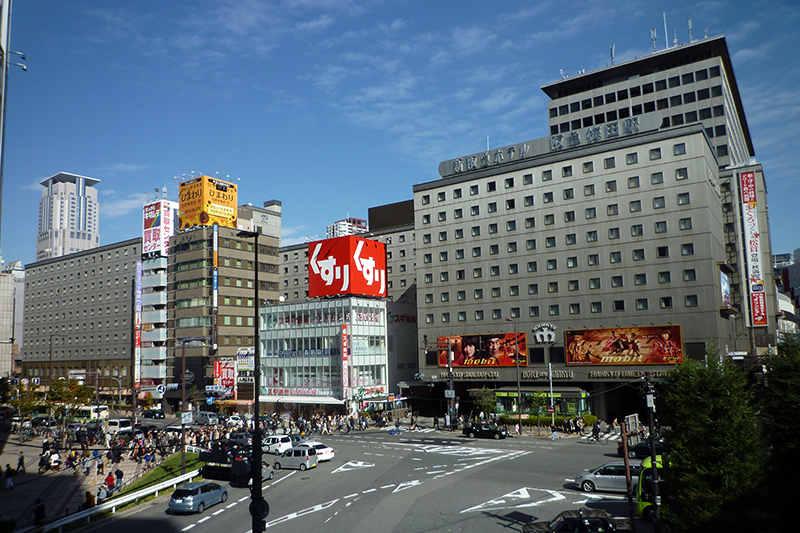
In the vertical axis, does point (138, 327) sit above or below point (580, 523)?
above

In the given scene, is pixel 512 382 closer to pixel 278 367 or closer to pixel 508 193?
pixel 508 193

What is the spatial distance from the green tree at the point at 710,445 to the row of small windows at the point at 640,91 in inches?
3156

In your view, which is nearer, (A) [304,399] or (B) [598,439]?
(B) [598,439]

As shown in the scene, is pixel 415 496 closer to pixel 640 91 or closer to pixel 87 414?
pixel 87 414

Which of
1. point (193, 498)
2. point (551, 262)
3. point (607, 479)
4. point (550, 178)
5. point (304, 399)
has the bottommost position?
point (193, 498)

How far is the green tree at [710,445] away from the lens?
1385cm

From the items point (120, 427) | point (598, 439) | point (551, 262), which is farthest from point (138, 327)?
point (598, 439)

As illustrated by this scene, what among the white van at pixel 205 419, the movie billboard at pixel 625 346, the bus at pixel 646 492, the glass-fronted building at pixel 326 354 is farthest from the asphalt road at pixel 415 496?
the white van at pixel 205 419

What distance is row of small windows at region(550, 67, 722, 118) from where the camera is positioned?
8112 cm

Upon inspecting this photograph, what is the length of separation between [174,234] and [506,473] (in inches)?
3295

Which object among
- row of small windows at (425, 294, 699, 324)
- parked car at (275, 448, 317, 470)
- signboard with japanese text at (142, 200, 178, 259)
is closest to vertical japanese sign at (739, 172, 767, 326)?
row of small windows at (425, 294, 699, 324)

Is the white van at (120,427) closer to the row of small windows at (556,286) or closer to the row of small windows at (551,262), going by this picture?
the row of small windows at (556,286)

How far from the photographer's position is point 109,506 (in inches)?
1161

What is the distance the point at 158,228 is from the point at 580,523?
9563 cm
